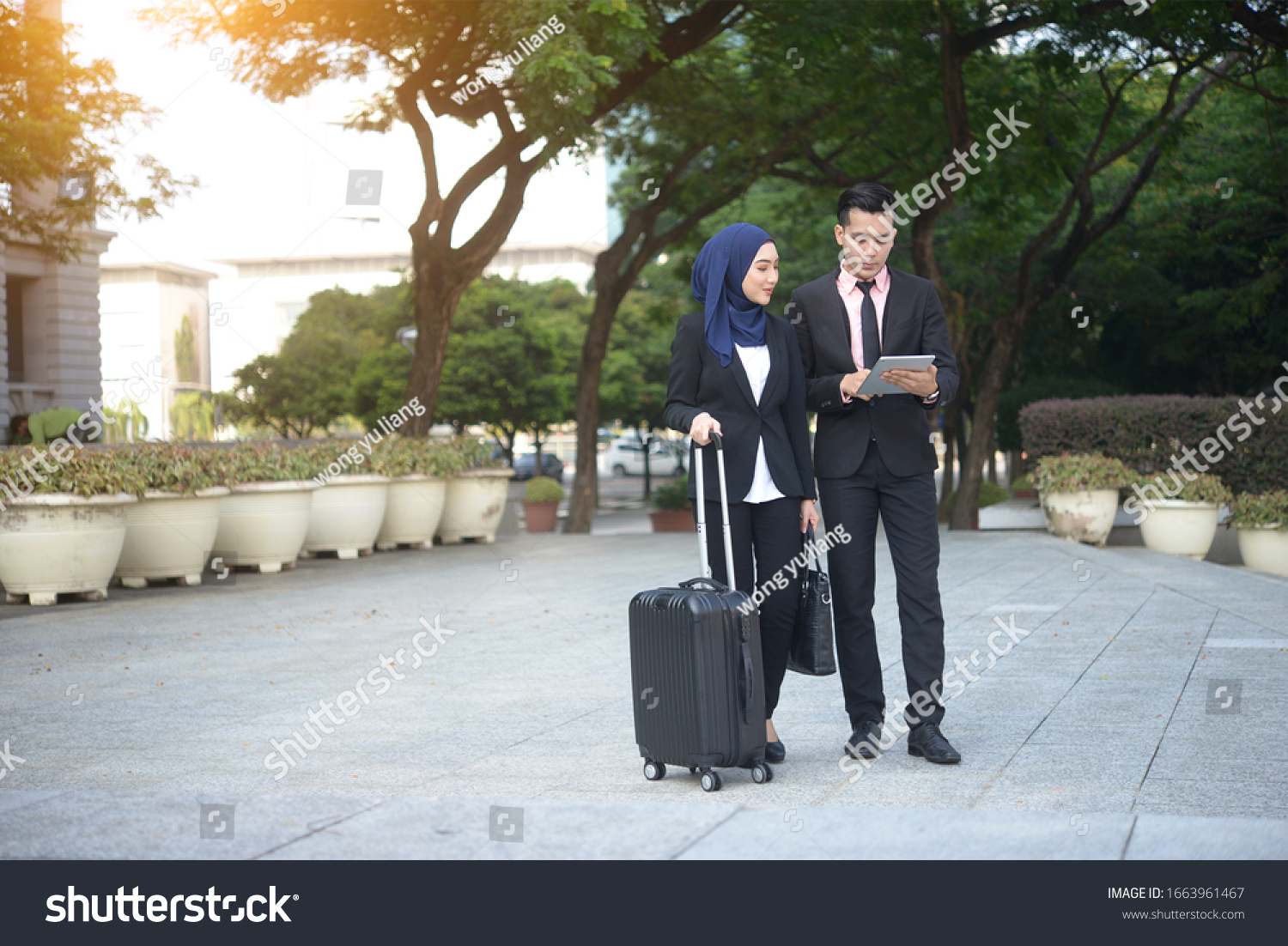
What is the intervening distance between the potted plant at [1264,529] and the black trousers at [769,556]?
32.2 feet

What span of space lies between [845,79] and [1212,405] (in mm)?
5785

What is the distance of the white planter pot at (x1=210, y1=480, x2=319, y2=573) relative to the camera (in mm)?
11023

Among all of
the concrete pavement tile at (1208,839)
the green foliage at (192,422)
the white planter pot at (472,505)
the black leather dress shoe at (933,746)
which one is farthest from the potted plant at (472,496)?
the concrete pavement tile at (1208,839)

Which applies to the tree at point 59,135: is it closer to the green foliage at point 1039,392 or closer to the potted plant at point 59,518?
the potted plant at point 59,518

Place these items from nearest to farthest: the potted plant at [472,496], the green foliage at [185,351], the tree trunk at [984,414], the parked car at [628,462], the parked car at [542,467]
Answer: the potted plant at [472,496], the tree trunk at [984,414], the parked car at [542,467], the parked car at [628,462], the green foliage at [185,351]

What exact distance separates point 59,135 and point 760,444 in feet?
30.5

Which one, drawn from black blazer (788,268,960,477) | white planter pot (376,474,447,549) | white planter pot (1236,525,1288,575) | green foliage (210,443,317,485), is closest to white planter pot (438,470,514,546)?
white planter pot (376,474,447,549)

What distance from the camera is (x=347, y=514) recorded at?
12641 millimetres

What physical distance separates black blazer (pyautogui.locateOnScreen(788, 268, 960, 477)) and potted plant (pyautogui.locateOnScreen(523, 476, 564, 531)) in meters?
17.7

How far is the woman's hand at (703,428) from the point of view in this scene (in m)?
3.83

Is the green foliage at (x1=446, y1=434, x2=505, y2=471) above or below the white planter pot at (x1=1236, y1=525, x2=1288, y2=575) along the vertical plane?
above

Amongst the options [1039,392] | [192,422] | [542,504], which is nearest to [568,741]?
[192,422]

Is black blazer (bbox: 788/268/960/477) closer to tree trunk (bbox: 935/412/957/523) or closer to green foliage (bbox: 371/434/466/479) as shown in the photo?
green foliage (bbox: 371/434/466/479)
